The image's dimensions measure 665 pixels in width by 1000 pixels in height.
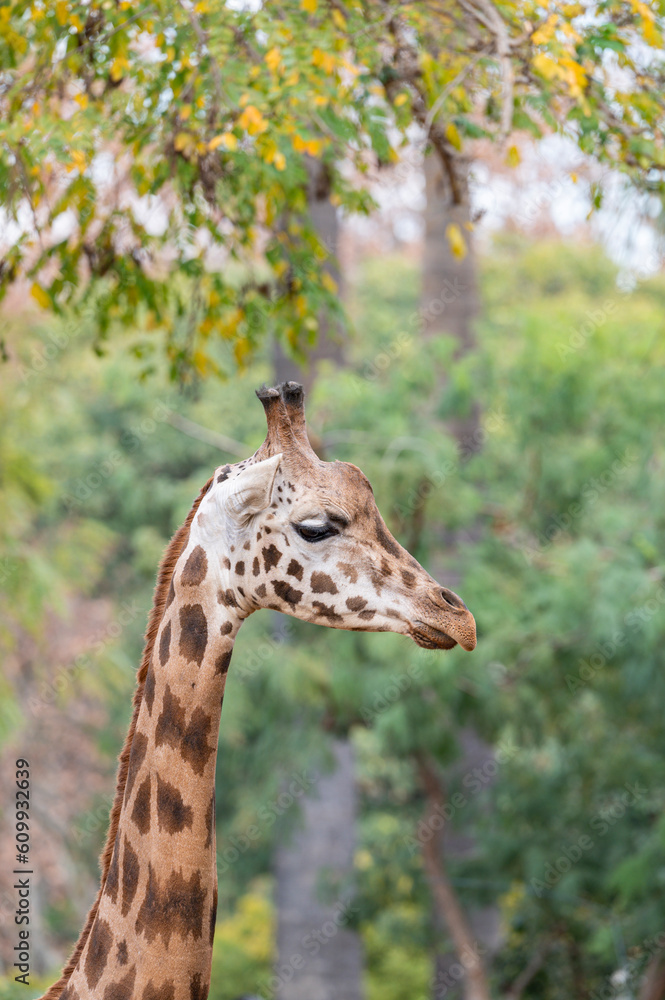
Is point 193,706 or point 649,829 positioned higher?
point 193,706

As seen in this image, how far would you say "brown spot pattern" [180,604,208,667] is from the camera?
8.61ft

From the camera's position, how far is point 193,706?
2.61 m

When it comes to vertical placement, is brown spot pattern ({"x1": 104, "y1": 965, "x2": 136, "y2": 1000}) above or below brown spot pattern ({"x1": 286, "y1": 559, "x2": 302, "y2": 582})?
below

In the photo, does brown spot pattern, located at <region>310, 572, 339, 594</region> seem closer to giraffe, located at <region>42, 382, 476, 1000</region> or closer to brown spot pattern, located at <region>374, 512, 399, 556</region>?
giraffe, located at <region>42, 382, 476, 1000</region>

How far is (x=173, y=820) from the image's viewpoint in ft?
8.43

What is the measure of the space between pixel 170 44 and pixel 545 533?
5912mm

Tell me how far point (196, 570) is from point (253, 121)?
2.16 meters

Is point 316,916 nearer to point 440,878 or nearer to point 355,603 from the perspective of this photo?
point 440,878

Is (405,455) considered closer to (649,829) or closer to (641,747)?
(641,747)

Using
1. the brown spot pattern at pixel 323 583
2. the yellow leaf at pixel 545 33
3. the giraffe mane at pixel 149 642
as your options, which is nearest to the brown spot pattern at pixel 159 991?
the giraffe mane at pixel 149 642

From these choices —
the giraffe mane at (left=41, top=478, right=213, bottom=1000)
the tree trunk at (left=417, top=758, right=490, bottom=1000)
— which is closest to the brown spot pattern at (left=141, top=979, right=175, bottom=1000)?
the giraffe mane at (left=41, top=478, right=213, bottom=1000)

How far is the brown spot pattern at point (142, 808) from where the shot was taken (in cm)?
261

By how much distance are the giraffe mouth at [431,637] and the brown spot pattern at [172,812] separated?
728mm

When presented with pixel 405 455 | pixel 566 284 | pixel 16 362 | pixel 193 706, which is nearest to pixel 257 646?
pixel 405 455
